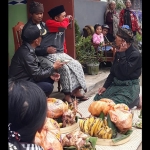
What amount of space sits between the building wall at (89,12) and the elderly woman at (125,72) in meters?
3.26

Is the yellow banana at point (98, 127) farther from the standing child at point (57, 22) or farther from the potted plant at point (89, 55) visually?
the potted plant at point (89, 55)

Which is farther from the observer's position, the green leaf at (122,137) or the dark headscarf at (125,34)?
the dark headscarf at (125,34)

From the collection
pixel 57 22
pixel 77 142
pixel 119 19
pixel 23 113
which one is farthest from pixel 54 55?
pixel 119 19

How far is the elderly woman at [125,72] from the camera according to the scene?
11.9ft

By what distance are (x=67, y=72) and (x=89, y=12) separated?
383cm

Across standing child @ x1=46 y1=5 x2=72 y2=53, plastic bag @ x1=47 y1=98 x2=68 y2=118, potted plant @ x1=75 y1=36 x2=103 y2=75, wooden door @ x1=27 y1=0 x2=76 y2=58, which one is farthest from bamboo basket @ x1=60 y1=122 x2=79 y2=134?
potted plant @ x1=75 y1=36 x2=103 y2=75

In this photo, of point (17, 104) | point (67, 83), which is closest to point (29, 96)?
point (17, 104)

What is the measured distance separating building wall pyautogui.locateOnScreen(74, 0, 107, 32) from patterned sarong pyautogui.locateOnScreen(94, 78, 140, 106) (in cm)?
335

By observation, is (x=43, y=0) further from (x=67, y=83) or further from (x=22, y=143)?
(x=22, y=143)

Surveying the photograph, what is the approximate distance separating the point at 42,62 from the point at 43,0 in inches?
66.4

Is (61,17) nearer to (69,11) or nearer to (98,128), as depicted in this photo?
(69,11)

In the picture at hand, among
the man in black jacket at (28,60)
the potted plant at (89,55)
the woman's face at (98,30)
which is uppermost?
the man in black jacket at (28,60)

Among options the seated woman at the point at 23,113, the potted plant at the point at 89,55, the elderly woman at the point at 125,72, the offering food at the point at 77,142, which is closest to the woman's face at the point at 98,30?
the potted plant at the point at 89,55

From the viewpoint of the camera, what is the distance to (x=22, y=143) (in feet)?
4.59
